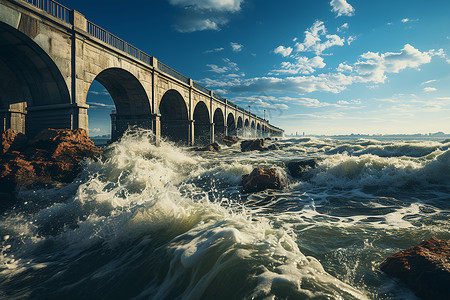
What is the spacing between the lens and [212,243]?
262 centimetres

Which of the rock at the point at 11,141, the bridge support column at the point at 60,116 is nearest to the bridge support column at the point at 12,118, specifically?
the bridge support column at the point at 60,116

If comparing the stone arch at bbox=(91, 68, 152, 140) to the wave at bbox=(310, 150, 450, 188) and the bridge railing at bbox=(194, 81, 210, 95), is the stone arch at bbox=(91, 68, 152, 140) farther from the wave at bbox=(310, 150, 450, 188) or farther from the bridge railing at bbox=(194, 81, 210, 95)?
the wave at bbox=(310, 150, 450, 188)

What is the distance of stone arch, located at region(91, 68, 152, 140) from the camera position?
15.2m

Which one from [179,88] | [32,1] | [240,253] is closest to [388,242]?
[240,253]

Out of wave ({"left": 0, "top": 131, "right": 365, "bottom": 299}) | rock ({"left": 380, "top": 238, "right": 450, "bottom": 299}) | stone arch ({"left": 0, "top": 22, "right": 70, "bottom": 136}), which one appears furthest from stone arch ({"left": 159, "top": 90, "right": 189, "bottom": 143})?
rock ({"left": 380, "top": 238, "right": 450, "bottom": 299})

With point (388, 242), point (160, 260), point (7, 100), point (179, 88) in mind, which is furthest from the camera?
point (179, 88)

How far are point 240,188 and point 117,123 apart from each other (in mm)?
14165

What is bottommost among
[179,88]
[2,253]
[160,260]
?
[2,253]

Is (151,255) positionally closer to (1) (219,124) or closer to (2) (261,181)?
(2) (261,181)

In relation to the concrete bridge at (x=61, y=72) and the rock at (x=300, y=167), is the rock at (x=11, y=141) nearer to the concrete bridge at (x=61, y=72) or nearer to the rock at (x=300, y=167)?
the concrete bridge at (x=61, y=72)

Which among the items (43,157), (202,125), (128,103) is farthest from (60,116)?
(202,125)

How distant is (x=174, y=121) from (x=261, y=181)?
1844cm

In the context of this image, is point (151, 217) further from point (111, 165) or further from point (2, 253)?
point (111, 165)

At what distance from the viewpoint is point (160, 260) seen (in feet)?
8.87
